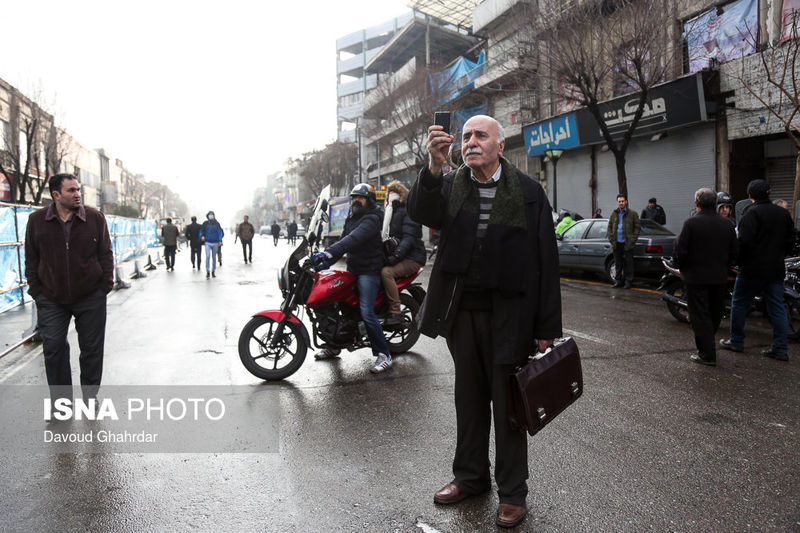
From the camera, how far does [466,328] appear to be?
9.25 ft

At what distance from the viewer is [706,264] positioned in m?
5.58

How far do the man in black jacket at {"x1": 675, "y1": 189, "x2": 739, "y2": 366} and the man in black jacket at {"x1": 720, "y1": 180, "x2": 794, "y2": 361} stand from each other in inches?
10.7

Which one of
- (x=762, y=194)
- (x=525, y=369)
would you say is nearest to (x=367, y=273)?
(x=525, y=369)

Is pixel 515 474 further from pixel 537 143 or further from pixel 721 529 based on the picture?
pixel 537 143

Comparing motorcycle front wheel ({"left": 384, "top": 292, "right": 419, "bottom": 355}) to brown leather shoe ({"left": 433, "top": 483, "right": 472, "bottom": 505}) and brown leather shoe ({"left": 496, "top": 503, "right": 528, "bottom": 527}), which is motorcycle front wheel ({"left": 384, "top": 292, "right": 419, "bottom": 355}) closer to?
brown leather shoe ({"left": 433, "top": 483, "right": 472, "bottom": 505})

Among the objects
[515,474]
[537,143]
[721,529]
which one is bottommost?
[721,529]

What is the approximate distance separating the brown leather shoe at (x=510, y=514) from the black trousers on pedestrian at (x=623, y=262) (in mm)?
9602

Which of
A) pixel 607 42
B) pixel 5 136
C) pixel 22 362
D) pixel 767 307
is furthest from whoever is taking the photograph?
pixel 5 136

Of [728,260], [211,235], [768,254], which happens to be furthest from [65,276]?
[211,235]

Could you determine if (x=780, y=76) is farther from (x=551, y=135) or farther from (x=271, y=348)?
(x=271, y=348)

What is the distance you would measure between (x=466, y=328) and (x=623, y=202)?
9453 millimetres

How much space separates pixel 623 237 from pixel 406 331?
6.83m

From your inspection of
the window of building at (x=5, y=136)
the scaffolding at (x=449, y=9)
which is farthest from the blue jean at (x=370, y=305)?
the scaffolding at (x=449, y=9)

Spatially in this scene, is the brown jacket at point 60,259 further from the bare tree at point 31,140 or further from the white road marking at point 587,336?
the bare tree at point 31,140
